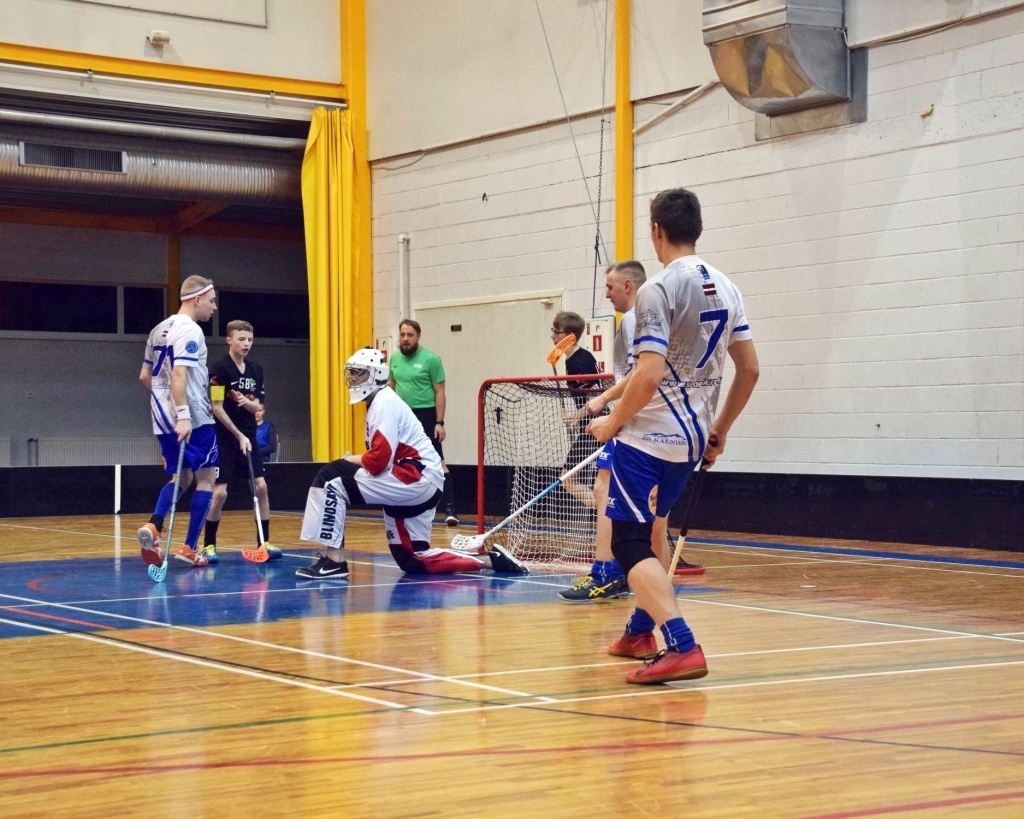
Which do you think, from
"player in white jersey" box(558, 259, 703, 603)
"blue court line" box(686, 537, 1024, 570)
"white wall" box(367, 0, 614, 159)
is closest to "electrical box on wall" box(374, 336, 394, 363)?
"white wall" box(367, 0, 614, 159)

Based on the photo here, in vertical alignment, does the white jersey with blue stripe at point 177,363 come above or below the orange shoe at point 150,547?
above

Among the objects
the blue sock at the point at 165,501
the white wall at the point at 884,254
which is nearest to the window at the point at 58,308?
Answer: the white wall at the point at 884,254

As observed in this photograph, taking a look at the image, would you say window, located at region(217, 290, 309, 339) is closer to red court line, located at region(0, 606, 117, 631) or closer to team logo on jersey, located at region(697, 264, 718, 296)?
red court line, located at region(0, 606, 117, 631)

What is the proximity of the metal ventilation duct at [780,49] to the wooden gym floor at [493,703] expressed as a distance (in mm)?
3841

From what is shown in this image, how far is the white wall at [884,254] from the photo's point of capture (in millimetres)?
8797

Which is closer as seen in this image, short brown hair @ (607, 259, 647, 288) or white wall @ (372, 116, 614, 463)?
short brown hair @ (607, 259, 647, 288)

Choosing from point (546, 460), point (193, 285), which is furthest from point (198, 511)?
point (546, 460)

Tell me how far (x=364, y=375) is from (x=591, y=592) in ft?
5.64

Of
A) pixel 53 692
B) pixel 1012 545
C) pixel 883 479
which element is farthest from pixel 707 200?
pixel 53 692

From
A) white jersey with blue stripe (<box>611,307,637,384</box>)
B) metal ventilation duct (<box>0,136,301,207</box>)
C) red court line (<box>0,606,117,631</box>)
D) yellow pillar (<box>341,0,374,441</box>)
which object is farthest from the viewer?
yellow pillar (<box>341,0,374,441</box>)

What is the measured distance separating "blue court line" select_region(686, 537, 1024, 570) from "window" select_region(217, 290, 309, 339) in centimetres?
981

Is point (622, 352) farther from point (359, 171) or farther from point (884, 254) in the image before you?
point (359, 171)

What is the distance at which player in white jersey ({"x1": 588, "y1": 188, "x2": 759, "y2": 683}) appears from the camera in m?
4.20

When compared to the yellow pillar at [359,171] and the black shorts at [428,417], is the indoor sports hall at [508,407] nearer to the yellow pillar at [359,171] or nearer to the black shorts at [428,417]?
the yellow pillar at [359,171]
